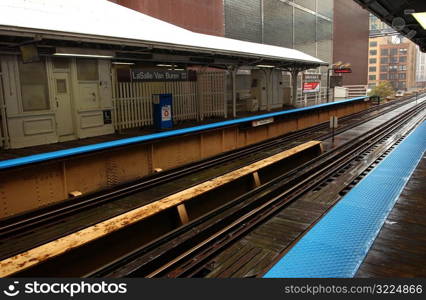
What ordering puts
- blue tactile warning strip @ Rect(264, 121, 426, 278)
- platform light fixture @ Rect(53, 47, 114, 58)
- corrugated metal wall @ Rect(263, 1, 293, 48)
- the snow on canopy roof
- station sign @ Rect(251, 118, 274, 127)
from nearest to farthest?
1. blue tactile warning strip @ Rect(264, 121, 426, 278)
2. the snow on canopy roof
3. platform light fixture @ Rect(53, 47, 114, 58)
4. station sign @ Rect(251, 118, 274, 127)
5. corrugated metal wall @ Rect(263, 1, 293, 48)

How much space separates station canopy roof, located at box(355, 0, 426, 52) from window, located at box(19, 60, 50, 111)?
379 inches

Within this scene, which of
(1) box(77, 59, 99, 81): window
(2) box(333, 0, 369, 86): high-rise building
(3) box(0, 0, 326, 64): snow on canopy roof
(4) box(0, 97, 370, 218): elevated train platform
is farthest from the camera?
(2) box(333, 0, 369, 86): high-rise building

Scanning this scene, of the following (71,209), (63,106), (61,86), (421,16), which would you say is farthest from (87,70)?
(421,16)

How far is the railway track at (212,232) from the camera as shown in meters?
5.21

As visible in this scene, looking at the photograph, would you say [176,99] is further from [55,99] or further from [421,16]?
[421,16]

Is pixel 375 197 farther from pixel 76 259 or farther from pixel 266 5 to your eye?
pixel 266 5

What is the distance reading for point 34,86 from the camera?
31.9ft

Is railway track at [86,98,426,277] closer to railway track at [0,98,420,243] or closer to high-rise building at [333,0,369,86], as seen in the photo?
railway track at [0,98,420,243]

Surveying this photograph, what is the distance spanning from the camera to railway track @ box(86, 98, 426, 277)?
521 centimetres

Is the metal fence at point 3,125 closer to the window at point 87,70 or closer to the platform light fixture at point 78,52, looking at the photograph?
the platform light fixture at point 78,52

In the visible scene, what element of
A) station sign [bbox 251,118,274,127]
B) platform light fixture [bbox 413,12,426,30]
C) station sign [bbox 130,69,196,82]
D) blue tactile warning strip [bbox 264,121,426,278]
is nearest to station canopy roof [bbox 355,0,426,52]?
platform light fixture [bbox 413,12,426,30]

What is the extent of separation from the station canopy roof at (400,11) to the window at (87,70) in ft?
28.4

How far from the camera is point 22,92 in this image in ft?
30.9

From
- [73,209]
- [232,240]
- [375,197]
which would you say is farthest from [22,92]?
[375,197]
